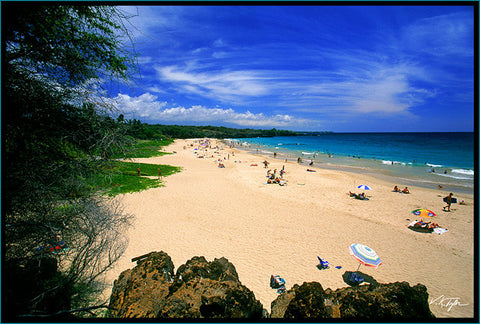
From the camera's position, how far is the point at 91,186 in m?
4.05

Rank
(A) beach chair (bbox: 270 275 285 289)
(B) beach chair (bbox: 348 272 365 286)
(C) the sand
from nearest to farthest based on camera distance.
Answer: (A) beach chair (bbox: 270 275 285 289) → (B) beach chair (bbox: 348 272 365 286) → (C) the sand

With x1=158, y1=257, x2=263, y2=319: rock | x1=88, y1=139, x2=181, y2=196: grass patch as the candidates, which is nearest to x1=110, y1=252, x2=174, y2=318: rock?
x1=158, y1=257, x2=263, y2=319: rock

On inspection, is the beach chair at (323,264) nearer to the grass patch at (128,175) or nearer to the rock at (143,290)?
the rock at (143,290)

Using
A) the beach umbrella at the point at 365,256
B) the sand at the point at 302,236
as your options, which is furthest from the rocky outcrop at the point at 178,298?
the beach umbrella at the point at 365,256

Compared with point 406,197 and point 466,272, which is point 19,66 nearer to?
point 466,272

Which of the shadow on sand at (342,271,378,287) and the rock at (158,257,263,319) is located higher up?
the rock at (158,257,263,319)

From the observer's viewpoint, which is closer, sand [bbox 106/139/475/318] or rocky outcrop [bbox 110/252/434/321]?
rocky outcrop [bbox 110/252/434/321]

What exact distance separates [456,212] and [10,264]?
22.8 m

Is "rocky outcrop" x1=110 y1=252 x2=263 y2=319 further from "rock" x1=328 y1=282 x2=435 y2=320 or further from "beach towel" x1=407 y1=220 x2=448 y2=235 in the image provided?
"beach towel" x1=407 y1=220 x2=448 y2=235

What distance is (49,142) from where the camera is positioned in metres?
3.18

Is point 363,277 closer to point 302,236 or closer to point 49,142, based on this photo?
point 302,236

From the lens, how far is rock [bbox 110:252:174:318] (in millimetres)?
3270

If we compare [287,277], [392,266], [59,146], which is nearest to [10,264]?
[59,146]

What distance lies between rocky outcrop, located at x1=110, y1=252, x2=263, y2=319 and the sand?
322 cm
